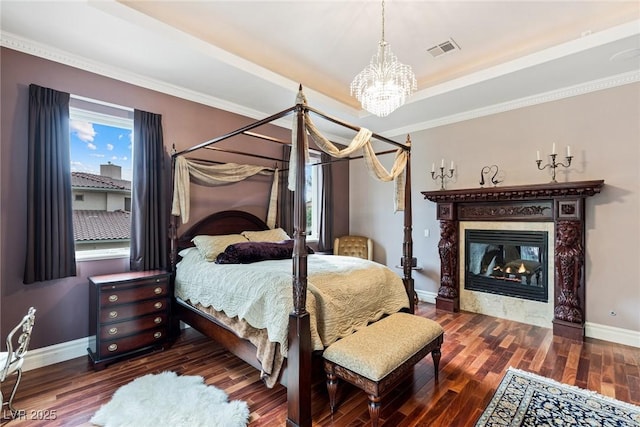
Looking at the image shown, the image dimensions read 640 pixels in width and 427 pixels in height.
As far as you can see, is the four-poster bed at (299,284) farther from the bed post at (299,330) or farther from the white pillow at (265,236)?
the white pillow at (265,236)

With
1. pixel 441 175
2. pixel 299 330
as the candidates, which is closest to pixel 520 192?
pixel 441 175

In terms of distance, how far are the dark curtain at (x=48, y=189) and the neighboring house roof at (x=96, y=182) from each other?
0.24m

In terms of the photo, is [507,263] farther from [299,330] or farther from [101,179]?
[101,179]

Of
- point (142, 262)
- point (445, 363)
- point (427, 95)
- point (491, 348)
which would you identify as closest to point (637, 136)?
point (427, 95)

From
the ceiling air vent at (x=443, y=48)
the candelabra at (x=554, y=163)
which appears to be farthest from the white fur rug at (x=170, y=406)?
the candelabra at (x=554, y=163)

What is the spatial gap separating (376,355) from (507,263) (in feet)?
10.3

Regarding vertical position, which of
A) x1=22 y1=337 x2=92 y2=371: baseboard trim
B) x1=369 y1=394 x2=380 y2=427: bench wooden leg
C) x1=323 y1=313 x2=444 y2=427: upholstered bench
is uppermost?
x1=323 y1=313 x2=444 y2=427: upholstered bench

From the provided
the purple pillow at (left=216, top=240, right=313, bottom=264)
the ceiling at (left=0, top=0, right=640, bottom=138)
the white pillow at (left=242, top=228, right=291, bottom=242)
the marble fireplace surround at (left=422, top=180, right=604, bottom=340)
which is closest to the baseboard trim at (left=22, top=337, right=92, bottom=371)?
the purple pillow at (left=216, top=240, right=313, bottom=264)

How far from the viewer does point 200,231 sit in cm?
378

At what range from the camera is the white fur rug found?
6.54 feet

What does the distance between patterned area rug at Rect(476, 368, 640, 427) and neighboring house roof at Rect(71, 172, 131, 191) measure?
398 centimetres

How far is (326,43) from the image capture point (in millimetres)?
3133

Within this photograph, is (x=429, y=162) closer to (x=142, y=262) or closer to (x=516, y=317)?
(x=516, y=317)

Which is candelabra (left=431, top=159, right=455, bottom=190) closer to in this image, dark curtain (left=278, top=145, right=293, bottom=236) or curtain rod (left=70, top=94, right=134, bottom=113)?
dark curtain (left=278, top=145, right=293, bottom=236)
